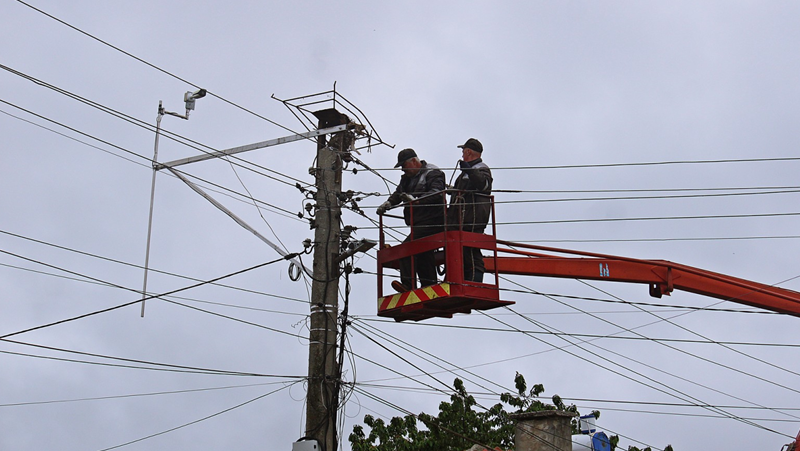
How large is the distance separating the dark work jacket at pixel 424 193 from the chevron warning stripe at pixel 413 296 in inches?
37.5

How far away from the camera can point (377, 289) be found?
12.1 m

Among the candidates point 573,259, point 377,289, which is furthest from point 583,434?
point 377,289

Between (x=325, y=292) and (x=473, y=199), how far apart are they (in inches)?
88.7

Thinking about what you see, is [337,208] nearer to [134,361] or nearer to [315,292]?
[315,292]

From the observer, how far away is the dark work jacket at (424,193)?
11.6 m

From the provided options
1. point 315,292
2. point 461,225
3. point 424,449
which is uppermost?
point 461,225

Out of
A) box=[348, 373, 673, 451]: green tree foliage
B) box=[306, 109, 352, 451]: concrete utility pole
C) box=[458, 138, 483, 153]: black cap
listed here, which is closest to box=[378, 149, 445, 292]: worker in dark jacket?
box=[458, 138, 483, 153]: black cap

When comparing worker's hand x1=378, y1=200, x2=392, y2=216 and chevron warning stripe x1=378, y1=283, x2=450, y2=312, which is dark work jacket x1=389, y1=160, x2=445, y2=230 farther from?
chevron warning stripe x1=378, y1=283, x2=450, y2=312

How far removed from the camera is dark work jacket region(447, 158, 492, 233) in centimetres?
1130

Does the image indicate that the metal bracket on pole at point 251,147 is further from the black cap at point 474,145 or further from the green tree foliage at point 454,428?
the green tree foliage at point 454,428

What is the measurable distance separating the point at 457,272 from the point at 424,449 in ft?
41.2

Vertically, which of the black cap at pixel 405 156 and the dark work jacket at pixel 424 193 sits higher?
the black cap at pixel 405 156

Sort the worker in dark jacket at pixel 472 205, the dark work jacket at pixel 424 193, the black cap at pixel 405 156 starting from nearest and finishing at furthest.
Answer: the worker in dark jacket at pixel 472 205, the dark work jacket at pixel 424 193, the black cap at pixel 405 156

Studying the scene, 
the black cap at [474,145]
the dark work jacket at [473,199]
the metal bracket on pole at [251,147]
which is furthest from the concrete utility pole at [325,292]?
the black cap at [474,145]
